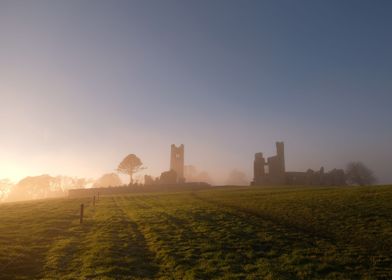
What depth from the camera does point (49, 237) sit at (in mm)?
21984

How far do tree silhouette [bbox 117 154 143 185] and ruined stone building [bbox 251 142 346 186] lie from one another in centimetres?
4401

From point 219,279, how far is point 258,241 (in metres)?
7.06

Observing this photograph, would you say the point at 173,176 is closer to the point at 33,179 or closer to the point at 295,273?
the point at 295,273

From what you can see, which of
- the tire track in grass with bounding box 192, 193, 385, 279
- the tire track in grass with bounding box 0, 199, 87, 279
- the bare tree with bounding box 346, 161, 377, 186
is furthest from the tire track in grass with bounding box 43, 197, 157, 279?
the bare tree with bounding box 346, 161, 377, 186

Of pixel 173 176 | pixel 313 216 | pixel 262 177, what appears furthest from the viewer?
pixel 173 176

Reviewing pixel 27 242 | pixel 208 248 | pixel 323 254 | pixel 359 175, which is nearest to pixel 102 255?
pixel 208 248

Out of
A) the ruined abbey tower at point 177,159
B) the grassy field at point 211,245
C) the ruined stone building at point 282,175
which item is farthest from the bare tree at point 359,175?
the grassy field at point 211,245

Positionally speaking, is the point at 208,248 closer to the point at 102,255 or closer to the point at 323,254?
the point at 102,255

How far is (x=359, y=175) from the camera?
339 ft

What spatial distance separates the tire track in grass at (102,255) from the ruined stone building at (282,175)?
233 ft

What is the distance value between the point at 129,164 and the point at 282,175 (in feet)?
180

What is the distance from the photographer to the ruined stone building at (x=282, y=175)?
87312 millimetres

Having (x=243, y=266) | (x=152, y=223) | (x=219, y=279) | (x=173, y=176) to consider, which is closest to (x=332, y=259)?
(x=243, y=266)

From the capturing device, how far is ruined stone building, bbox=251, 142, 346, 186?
286 feet
